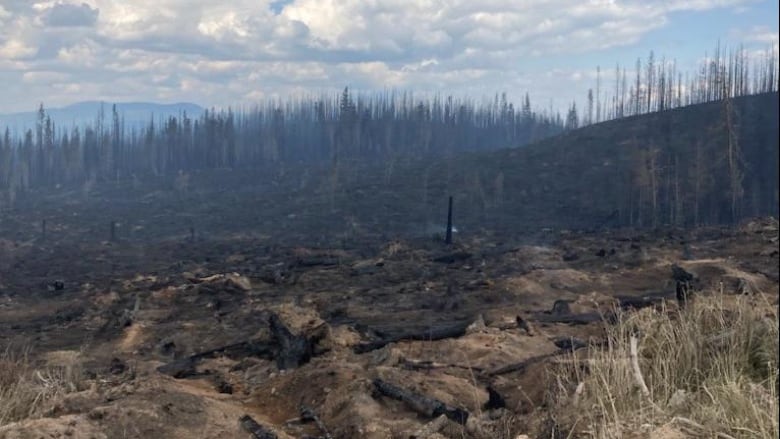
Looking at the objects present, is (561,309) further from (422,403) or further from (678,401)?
(678,401)

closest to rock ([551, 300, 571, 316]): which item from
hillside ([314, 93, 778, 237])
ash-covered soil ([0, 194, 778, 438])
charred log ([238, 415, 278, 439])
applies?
ash-covered soil ([0, 194, 778, 438])

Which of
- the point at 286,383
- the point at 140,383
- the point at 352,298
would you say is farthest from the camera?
the point at 352,298

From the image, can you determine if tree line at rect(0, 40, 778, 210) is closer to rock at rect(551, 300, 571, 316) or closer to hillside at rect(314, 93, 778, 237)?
hillside at rect(314, 93, 778, 237)

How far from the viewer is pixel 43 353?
43.4 feet

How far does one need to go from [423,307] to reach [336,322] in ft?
7.85

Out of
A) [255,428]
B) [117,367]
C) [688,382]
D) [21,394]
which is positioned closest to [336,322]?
[117,367]

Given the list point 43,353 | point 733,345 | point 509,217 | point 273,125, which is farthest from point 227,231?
point 273,125

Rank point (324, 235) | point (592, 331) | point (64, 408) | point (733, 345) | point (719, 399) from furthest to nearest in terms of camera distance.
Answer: point (324, 235) < point (592, 331) < point (64, 408) < point (733, 345) < point (719, 399)

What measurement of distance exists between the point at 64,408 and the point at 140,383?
1148mm

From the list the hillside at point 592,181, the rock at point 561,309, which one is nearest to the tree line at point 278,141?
→ the hillside at point 592,181

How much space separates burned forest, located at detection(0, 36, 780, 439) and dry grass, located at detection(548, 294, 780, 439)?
2 centimetres

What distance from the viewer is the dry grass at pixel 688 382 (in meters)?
4.39

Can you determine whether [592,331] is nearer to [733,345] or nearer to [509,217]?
[733,345]

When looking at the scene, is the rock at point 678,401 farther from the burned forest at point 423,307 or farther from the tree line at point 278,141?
the tree line at point 278,141
